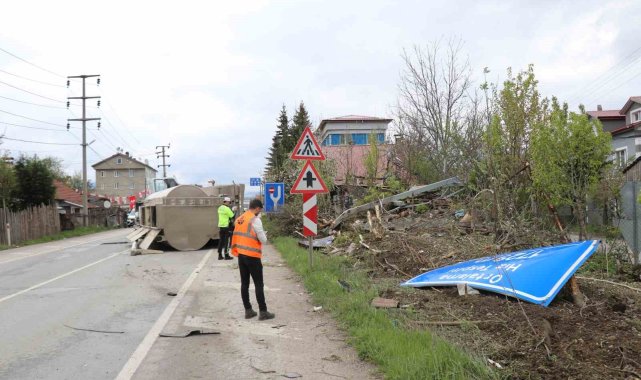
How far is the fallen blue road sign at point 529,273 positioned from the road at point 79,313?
4.46 meters

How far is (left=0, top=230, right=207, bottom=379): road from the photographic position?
17.6 ft

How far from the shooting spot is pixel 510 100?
1132cm

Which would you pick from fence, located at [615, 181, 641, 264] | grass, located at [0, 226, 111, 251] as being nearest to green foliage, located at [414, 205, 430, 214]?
fence, located at [615, 181, 641, 264]

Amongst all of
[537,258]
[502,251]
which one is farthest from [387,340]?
[502,251]

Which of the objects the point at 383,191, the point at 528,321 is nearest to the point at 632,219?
the point at 528,321

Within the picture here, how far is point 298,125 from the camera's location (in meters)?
52.8

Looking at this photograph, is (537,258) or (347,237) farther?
(347,237)

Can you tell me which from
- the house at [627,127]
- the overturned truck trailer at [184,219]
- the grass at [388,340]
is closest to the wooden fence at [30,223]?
the overturned truck trailer at [184,219]

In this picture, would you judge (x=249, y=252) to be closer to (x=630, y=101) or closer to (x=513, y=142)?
(x=513, y=142)

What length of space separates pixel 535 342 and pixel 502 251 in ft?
15.9

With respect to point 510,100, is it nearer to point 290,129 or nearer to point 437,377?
point 437,377

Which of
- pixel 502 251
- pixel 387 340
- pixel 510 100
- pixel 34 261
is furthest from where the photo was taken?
pixel 34 261

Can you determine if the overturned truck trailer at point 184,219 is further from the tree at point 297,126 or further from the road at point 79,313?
the tree at point 297,126

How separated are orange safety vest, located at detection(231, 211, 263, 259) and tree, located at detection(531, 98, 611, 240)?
5086 mm
